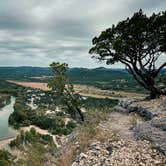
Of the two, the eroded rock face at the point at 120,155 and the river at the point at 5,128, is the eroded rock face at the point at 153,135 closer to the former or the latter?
the eroded rock face at the point at 120,155

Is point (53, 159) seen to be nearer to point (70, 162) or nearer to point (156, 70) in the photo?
point (70, 162)

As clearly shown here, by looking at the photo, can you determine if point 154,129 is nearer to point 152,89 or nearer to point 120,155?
point 120,155

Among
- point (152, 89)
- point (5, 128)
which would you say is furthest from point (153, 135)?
point (5, 128)

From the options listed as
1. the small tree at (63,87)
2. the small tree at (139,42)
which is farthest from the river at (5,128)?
the small tree at (139,42)

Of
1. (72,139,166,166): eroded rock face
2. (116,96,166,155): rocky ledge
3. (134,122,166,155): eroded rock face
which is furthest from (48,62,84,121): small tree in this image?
(72,139,166,166): eroded rock face

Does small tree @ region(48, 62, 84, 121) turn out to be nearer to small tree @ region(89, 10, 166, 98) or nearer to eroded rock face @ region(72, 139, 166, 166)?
small tree @ region(89, 10, 166, 98)

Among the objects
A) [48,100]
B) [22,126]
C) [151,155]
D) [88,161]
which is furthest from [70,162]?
[48,100]
